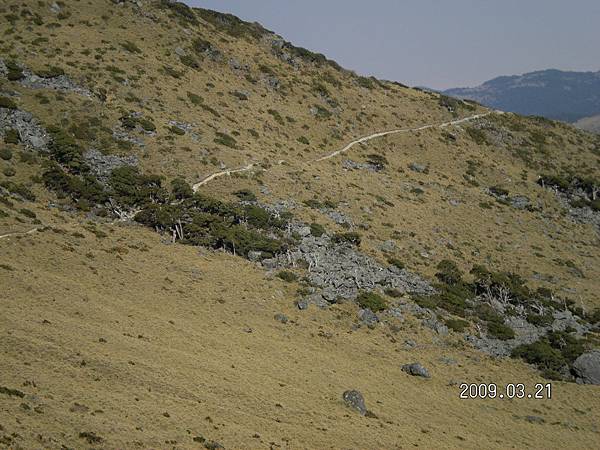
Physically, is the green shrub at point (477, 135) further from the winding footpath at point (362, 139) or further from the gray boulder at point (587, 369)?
the gray boulder at point (587, 369)

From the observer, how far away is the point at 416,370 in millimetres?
40812

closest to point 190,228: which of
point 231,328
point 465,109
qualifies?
point 231,328

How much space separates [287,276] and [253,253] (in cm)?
483

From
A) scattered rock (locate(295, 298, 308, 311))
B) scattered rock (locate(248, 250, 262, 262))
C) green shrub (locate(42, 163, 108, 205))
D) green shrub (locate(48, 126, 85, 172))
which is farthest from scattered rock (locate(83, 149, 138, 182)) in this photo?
scattered rock (locate(295, 298, 308, 311))

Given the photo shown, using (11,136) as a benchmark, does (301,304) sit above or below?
below

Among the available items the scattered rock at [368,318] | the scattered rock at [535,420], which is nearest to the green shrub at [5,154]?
the scattered rock at [368,318]

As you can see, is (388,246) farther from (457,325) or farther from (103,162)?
(103,162)

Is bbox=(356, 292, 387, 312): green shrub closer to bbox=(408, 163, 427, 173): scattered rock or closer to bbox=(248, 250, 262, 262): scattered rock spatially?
bbox=(248, 250, 262, 262): scattered rock

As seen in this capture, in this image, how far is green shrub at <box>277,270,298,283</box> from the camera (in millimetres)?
50487

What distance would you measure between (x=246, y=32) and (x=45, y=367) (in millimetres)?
97699

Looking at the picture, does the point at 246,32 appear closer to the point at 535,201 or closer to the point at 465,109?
the point at 465,109

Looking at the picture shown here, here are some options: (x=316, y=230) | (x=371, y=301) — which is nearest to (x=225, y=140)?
(x=316, y=230)

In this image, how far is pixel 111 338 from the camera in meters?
31.9

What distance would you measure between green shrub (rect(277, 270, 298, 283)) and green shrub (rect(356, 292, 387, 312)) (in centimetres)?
638
